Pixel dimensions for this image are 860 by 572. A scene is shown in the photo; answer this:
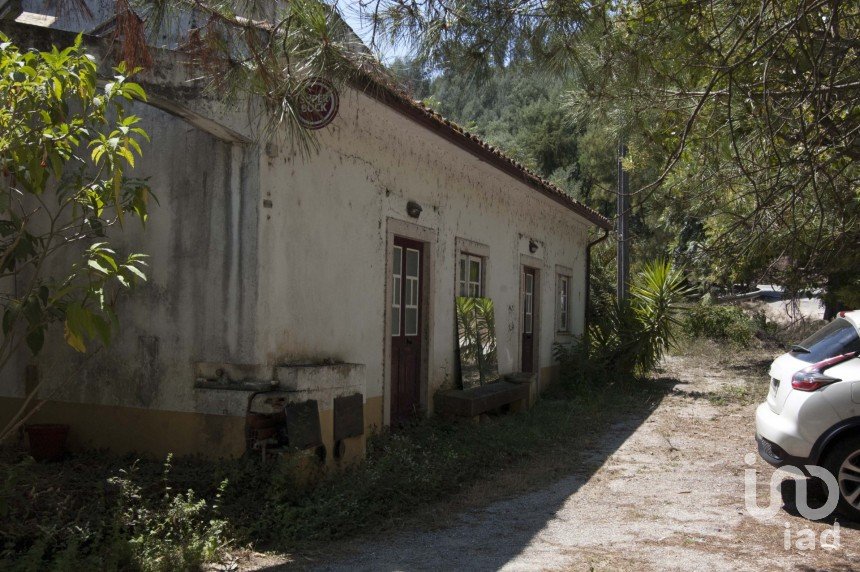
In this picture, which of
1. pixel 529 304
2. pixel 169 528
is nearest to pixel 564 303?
pixel 529 304

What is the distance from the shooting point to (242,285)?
6035 millimetres

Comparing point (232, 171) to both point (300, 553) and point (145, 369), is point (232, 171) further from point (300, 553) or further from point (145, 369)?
point (300, 553)

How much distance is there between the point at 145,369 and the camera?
6234 mm

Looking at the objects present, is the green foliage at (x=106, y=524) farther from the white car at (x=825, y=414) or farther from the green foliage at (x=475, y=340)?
the green foliage at (x=475, y=340)

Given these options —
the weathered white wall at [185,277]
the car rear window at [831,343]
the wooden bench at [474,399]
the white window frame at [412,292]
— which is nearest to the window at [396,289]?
the white window frame at [412,292]

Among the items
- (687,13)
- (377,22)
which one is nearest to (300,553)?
(377,22)

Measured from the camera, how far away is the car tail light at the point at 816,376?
5879 mm

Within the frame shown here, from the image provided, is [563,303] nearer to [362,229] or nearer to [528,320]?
[528,320]

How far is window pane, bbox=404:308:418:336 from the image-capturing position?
8.77m

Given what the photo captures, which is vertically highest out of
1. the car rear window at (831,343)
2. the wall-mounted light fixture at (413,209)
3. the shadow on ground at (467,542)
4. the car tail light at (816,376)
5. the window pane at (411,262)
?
the wall-mounted light fixture at (413,209)

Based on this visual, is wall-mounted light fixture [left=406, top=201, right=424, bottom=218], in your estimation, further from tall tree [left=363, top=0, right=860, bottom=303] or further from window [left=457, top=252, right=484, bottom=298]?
tall tree [left=363, top=0, right=860, bottom=303]

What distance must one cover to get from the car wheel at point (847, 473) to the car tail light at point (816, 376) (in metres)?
0.45

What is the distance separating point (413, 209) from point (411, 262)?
26.0 inches

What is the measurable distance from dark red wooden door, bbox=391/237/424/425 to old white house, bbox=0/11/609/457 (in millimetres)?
138
